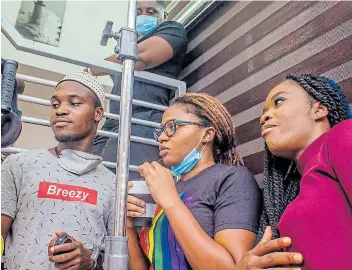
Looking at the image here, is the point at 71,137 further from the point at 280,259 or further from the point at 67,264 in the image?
the point at 280,259

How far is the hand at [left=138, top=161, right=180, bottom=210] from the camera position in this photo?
47.7 inches

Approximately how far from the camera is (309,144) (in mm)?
1169

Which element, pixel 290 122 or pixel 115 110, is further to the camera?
pixel 115 110

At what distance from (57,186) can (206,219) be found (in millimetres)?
618

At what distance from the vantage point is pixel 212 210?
1281mm

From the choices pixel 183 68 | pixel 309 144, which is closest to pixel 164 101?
pixel 183 68

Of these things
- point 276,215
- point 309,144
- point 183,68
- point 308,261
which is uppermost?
point 183,68

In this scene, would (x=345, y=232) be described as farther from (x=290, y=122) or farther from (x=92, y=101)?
(x=92, y=101)

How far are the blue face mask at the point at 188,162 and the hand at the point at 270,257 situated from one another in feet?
1.73

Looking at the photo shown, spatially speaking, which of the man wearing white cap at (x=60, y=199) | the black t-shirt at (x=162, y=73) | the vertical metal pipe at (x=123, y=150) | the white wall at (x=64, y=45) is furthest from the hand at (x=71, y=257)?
the white wall at (x=64, y=45)

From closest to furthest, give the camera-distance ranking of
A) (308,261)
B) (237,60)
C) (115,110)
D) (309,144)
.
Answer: (308,261) → (309,144) → (237,60) → (115,110)

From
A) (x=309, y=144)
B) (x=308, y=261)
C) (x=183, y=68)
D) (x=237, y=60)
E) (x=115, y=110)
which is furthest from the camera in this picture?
(x=183, y=68)

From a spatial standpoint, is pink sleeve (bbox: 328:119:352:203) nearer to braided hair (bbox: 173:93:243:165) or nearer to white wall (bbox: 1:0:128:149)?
braided hair (bbox: 173:93:243:165)

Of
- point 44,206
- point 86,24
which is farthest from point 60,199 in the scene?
point 86,24
